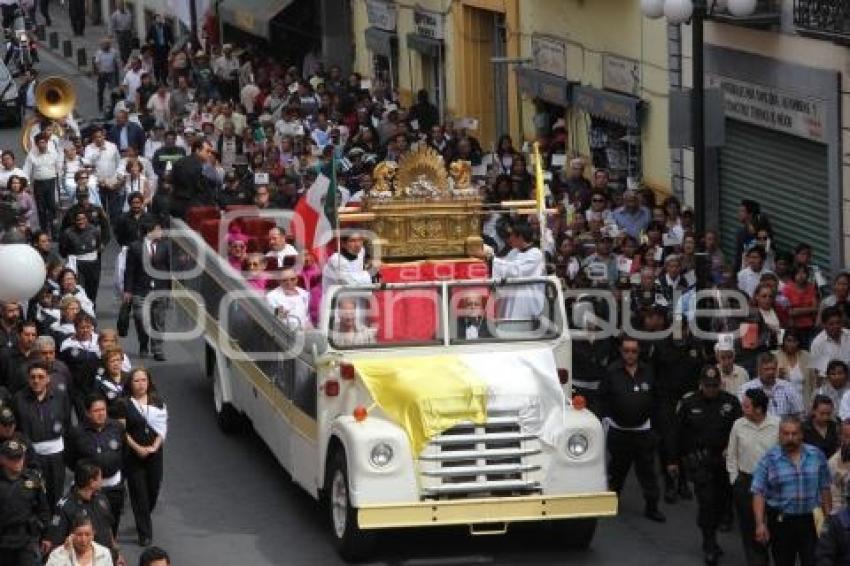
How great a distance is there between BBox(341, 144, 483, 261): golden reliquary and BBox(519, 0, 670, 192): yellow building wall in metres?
8.96

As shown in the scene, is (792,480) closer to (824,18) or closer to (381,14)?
(824,18)

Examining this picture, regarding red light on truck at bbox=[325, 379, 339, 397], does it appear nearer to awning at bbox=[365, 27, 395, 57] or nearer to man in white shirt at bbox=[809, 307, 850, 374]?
man in white shirt at bbox=[809, 307, 850, 374]

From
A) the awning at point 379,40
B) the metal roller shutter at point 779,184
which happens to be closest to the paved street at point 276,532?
the metal roller shutter at point 779,184

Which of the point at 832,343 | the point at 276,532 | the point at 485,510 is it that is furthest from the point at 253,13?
the point at 485,510

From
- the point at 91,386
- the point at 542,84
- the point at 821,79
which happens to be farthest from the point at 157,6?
the point at 91,386

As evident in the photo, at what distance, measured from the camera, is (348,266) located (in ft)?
66.4

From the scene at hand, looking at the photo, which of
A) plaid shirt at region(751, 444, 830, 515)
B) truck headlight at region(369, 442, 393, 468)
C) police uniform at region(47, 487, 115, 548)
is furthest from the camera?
truck headlight at region(369, 442, 393, 468)

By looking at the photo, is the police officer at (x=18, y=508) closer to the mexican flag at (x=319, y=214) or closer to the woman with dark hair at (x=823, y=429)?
the mexican flag at (x=319, y=214)

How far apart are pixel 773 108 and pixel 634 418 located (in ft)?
27.6

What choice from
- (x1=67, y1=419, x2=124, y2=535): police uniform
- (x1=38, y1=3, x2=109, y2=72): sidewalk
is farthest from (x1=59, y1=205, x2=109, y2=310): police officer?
(x1=38, y1=3, x2=109, y2=72): sidewalk

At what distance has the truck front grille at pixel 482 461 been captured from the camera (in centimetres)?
1788

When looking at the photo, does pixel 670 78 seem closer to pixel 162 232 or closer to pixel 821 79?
pixel 821 79

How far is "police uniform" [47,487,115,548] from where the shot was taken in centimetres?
1598

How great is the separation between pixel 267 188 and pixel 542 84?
21.9 feet
